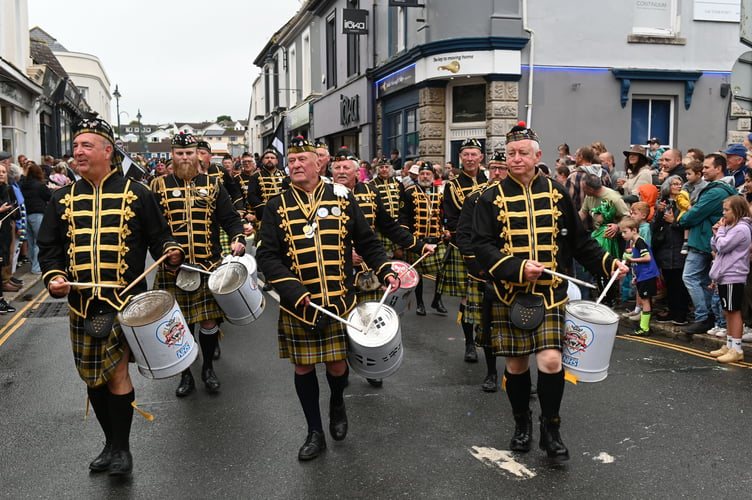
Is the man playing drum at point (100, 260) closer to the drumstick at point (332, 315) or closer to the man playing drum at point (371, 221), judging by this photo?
the drumstick at point (332, 315)

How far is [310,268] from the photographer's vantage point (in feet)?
14.9

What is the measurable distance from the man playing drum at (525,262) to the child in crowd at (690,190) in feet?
13.8

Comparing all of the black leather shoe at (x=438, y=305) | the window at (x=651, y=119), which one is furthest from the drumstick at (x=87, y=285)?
the window at (x=651, y=119)

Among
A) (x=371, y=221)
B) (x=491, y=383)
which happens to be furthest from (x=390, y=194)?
(x=491, y=383)

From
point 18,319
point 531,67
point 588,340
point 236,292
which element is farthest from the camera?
point 531,67

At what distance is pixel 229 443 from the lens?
4898 mm

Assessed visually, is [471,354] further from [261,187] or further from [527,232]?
[261,187]

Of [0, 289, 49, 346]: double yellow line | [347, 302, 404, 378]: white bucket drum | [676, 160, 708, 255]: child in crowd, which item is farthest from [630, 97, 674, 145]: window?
[347, 302, 404, 378]: white bucket drum

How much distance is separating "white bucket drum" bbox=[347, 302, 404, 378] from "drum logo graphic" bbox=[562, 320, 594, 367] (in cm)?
103

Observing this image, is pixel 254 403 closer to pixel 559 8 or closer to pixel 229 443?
pixel 229 443

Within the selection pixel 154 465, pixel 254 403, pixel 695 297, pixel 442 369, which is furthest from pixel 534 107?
pixel 154 465

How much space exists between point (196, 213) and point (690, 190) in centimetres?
573

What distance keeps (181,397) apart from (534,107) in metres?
13.4

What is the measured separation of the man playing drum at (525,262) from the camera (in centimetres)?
438
